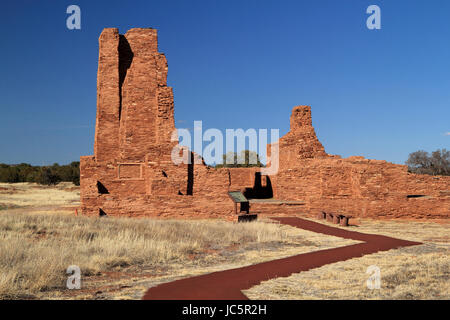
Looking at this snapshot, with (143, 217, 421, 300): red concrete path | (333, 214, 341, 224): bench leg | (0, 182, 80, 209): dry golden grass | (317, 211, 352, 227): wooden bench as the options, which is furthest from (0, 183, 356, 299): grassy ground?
(0, 182, 80, 209): dry golden grass

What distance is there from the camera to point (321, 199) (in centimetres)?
1839

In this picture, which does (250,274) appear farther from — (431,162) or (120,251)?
(431,162)

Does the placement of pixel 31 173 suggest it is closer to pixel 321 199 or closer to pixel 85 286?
pixel 321 199

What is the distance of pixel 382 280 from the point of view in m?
6.84

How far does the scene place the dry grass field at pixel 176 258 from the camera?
20.5 ft

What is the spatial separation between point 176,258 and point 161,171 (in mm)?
9938

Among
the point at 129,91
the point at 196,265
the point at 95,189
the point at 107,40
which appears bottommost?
the point at 196,265

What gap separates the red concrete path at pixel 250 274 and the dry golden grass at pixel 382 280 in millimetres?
297
